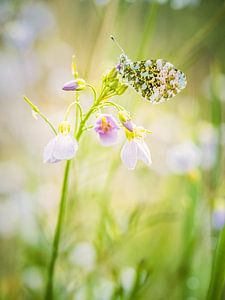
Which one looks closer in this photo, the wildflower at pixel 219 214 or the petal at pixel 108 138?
the petal at pixel 108 138

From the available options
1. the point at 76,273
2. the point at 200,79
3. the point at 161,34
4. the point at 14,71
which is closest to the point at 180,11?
the point at 161,34

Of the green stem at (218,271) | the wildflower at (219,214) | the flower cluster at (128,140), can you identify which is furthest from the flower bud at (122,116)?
the wildflower at (219,214)

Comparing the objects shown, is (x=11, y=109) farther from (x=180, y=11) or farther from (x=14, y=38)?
(x=180, y=11)

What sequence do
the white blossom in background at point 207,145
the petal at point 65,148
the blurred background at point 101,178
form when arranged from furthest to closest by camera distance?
the white blossom in background at point 207,145 → the blurred background at point 101,178 → the petal at point 65,148

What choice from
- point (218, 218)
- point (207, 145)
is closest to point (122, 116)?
point (218, 218)

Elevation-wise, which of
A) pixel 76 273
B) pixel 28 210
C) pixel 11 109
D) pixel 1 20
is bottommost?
pixel 76 273

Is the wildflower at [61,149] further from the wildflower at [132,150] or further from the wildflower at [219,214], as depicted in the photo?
the wildflower at [219,214]
